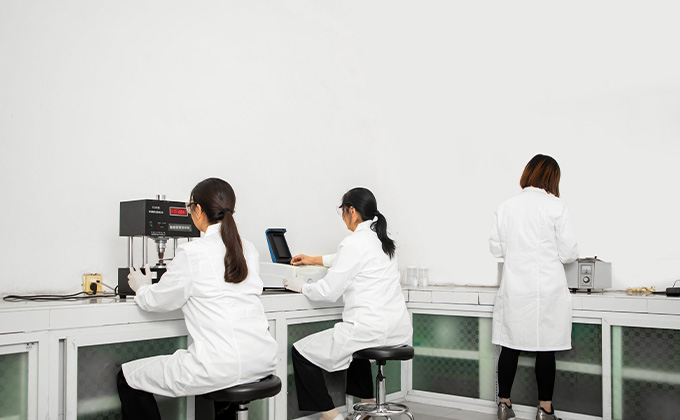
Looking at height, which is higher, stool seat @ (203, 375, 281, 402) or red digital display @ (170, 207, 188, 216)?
red digital display @ (170, 207, 188, 216)

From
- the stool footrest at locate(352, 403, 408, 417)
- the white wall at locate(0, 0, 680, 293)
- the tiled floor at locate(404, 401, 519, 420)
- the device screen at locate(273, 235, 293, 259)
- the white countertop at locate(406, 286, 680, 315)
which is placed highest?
the white wall at locate(0, 0, 680, 293)

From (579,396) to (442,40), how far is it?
286cm

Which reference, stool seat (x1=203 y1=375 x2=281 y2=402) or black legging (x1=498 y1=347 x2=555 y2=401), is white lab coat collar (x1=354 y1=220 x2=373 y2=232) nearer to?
black legging (x1=498 y1=347 x2=555 y2=401)

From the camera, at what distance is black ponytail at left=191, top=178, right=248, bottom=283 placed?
256cm

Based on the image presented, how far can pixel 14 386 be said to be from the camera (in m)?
2.37

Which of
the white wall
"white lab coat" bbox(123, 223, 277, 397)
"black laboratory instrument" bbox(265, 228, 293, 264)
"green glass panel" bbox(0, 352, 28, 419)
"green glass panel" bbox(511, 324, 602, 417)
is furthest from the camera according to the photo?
"black laboratory instrument" bbox(265, 228, 293, 264)

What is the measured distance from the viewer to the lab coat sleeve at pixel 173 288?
8.31ft

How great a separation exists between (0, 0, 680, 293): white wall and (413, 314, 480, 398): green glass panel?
0.69m

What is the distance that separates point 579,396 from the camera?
3.71 meters

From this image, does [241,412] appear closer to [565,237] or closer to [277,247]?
[277,247]

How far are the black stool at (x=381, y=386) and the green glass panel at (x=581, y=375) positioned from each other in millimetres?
919

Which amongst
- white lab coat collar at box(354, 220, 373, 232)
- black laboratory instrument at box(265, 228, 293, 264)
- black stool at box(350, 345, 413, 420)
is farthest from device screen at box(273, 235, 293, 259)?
black stool at box(350, 345, 413, 420)

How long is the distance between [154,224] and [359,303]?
1139 mm

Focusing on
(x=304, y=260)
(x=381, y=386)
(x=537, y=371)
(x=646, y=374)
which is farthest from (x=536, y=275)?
(x=304, y=260)
